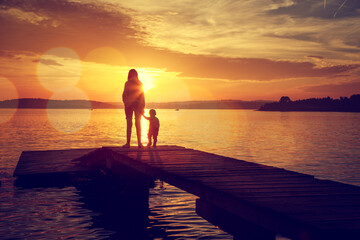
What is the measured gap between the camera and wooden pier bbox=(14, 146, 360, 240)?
4.69m

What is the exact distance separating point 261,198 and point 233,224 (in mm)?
891

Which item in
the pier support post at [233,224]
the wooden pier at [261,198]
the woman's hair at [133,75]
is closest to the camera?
the wooden pier at [261,198]

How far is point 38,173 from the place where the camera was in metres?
16.7

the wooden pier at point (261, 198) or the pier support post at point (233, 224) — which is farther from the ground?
the wooden pier at point (261, 198)

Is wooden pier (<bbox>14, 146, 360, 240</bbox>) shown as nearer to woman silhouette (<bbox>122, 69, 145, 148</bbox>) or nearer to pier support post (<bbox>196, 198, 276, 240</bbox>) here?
pier support post (<bbox>196, 198, 276, 240</bbox>)

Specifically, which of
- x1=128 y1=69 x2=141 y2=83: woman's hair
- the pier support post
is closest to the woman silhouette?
x1=128 y1=69 x2=141 y2=83: woman's hair

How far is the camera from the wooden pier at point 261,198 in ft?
15.4

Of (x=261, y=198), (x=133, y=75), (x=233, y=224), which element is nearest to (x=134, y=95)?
(x=133, y=75)

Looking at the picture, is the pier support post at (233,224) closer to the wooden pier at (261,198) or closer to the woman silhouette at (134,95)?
the wooden pier at (261,198)

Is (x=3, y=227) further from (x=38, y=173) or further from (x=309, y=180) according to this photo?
(x=309, y=180)

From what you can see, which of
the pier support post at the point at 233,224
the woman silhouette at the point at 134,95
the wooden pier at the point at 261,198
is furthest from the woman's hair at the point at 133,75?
the pier support post at the point at 233,224

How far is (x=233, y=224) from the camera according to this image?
6551mm

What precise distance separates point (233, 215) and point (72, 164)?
13901 millimetres

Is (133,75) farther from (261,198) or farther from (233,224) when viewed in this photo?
(261,198)
